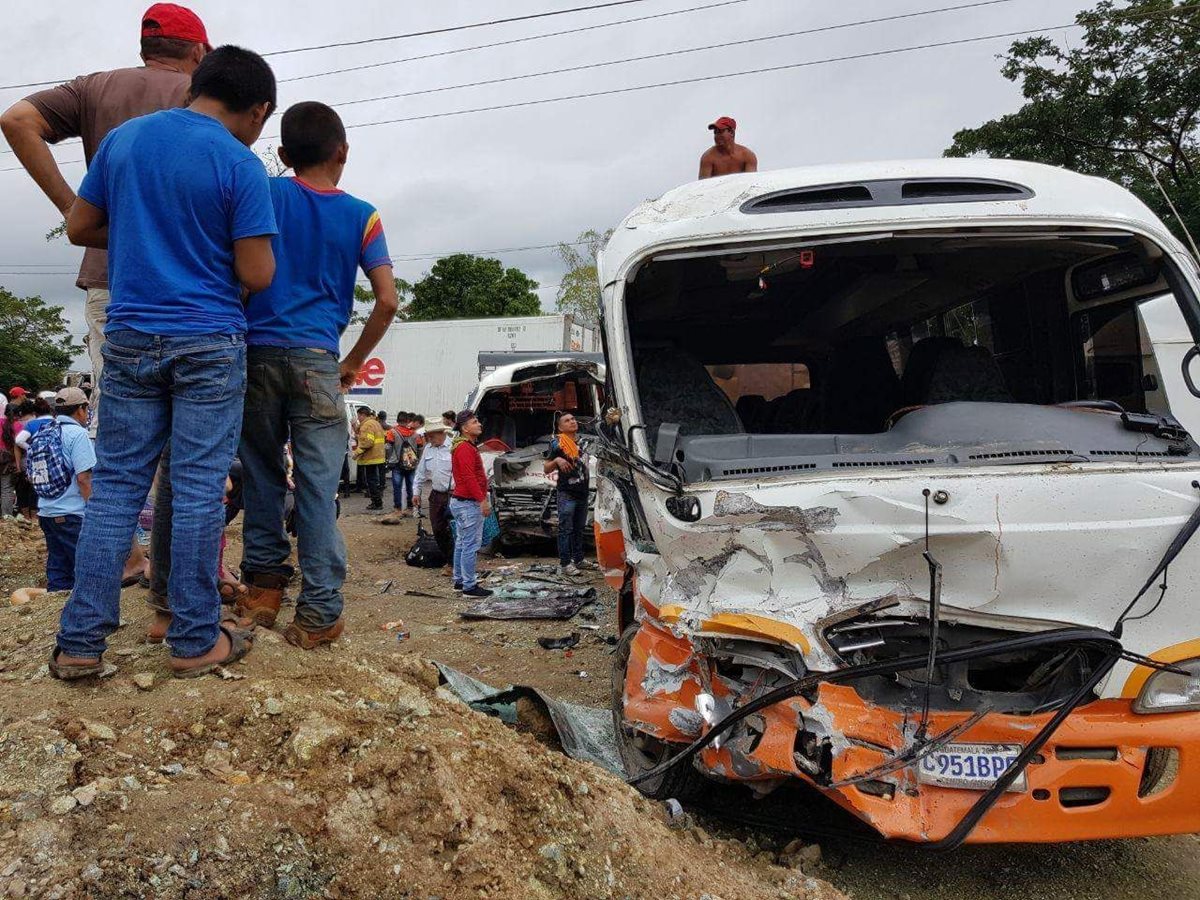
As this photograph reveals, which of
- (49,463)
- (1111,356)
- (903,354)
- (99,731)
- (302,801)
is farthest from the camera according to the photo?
(49,463)

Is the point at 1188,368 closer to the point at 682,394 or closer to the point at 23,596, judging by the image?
the point at 682,394

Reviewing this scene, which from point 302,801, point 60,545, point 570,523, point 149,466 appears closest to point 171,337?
point 149,466

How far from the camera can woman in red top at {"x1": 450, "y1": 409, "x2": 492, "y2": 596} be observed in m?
8.27

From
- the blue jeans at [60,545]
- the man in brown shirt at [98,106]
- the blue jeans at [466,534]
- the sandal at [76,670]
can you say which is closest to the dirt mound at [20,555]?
the blue jeans at [60,545]

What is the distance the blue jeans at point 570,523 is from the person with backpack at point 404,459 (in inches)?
210

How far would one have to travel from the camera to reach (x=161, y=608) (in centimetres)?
316

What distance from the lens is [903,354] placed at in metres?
4.87

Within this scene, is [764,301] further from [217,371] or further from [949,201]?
[217,371]

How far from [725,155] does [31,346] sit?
2983 centimetres

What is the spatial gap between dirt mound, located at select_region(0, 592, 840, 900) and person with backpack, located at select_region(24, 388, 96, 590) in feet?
8.21

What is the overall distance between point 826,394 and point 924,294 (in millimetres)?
801

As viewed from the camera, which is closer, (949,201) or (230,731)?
(230,731)

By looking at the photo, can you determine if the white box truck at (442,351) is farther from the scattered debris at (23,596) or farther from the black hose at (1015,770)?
the black hose at (1015,770)

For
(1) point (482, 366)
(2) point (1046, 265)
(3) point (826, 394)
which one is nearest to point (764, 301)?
(3) point (826, 394)
